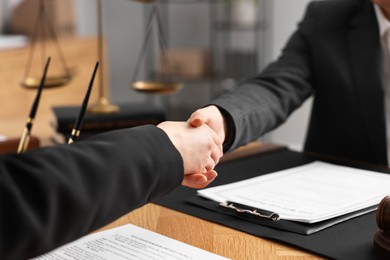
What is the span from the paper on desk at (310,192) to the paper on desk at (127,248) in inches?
7.2

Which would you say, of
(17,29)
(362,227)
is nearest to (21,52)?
(17,29)

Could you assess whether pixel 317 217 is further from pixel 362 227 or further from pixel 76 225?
pixel 76 225

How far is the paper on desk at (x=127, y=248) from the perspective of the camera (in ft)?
2.61

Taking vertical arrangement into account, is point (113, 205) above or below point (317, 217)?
above

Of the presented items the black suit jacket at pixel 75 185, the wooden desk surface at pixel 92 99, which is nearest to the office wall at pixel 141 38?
the wooden desk surface at pixel 92 99

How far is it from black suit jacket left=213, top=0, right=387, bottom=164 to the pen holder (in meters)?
0.60

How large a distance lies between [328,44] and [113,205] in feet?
3.46

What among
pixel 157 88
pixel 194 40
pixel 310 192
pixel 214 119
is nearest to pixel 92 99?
pixel 157 88

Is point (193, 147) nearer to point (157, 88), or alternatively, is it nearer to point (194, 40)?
point (157, 88)

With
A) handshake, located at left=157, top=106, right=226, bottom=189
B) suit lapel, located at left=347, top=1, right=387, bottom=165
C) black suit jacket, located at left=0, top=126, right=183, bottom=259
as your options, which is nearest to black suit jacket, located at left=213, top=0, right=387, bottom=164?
suit lapel, located at left=347, top=1, right=387, bottom=165

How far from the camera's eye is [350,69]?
154 centimetres

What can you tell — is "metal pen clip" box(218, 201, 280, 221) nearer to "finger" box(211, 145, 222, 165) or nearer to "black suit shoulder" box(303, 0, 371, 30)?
"finger" box(211, 145, 222, 165)

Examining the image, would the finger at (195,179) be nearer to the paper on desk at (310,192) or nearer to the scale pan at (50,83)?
the paper on desk at (310,192)

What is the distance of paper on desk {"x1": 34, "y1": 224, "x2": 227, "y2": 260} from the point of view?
2.61 ft
